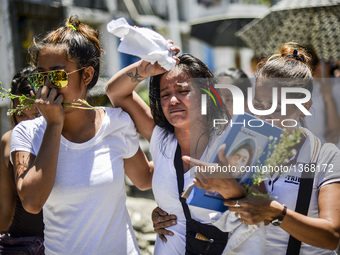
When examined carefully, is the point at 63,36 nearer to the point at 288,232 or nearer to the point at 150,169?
the point at 150,169

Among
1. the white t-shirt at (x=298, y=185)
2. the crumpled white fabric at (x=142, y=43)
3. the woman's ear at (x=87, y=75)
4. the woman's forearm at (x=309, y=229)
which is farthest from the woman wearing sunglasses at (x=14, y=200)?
the woman's forearm at (x=309, y=229)

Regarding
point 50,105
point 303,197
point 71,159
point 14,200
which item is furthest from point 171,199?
point 14,200

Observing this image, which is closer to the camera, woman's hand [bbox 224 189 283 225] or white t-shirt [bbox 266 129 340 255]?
woman's hand [bbox 224 189 283 225]

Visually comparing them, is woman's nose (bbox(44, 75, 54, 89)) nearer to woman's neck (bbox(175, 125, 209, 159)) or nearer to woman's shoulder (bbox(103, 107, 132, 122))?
woman's shoulder (bbox(103, 107, 132, 122))

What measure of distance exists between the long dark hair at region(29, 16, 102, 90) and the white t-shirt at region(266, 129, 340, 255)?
3.97 ft

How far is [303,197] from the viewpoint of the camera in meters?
1.88

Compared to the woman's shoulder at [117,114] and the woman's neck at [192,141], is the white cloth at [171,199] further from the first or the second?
the woman's shoulder at [117,114]

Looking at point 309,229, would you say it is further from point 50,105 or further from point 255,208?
point 50,105

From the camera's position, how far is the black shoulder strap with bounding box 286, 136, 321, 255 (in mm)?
1875

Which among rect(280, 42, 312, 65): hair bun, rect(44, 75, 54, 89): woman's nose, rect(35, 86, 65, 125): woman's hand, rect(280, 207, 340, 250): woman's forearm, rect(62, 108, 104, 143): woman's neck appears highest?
rect(280, 42, 312, 65): hair bun

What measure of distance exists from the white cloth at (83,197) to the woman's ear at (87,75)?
0.97ft

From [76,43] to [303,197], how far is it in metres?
1.45

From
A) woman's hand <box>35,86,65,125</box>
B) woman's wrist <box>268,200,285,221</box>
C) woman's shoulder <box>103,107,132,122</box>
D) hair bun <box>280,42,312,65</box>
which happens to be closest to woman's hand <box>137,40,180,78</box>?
woman's shoulder <box>103,107,132,122</box>

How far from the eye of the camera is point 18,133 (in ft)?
6.97
